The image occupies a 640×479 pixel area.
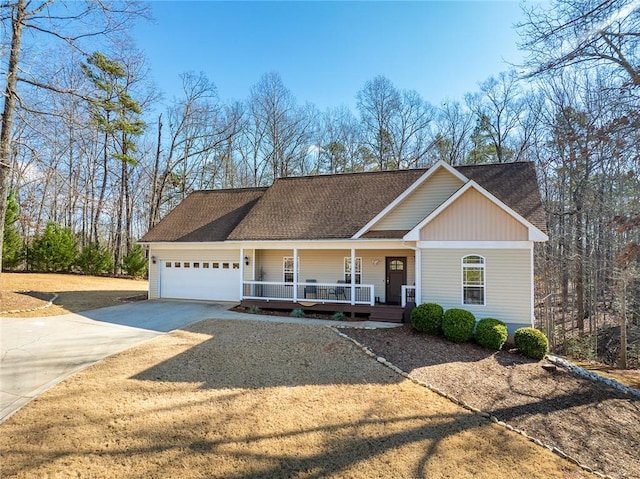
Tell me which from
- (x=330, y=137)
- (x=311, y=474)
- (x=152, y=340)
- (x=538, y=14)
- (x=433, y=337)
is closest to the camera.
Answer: (x=311, y=474)

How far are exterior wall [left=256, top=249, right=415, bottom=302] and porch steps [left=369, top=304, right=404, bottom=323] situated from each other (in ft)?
4.82

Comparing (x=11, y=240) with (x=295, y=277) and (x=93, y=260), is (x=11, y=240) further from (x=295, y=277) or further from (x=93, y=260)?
(x=295, y=277)

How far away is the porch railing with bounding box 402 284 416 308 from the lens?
12632 mm

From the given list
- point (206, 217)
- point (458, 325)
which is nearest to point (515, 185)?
point (458, 325)

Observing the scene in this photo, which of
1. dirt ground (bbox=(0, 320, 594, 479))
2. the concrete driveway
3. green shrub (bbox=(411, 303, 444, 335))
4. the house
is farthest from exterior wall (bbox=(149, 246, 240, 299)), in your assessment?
green shrub (bbox=(411, 303, 444, 335))

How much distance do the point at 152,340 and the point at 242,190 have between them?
11.0m

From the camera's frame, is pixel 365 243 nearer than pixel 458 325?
No

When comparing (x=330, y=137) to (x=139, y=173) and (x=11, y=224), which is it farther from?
(x=11, y=224)

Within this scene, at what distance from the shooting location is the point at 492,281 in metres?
11.2

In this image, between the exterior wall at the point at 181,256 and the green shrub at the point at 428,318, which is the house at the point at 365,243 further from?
the green shrub at the point at 428,318

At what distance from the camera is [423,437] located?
536cm

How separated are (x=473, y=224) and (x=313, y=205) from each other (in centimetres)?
695

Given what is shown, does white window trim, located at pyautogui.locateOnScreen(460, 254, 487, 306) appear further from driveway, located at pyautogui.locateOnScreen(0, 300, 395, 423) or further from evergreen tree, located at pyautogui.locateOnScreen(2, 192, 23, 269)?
evergreen tree, located at pyautogui.locateOnScreen(2, 192, 23, 269)

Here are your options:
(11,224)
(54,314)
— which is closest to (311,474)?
(54,314)
